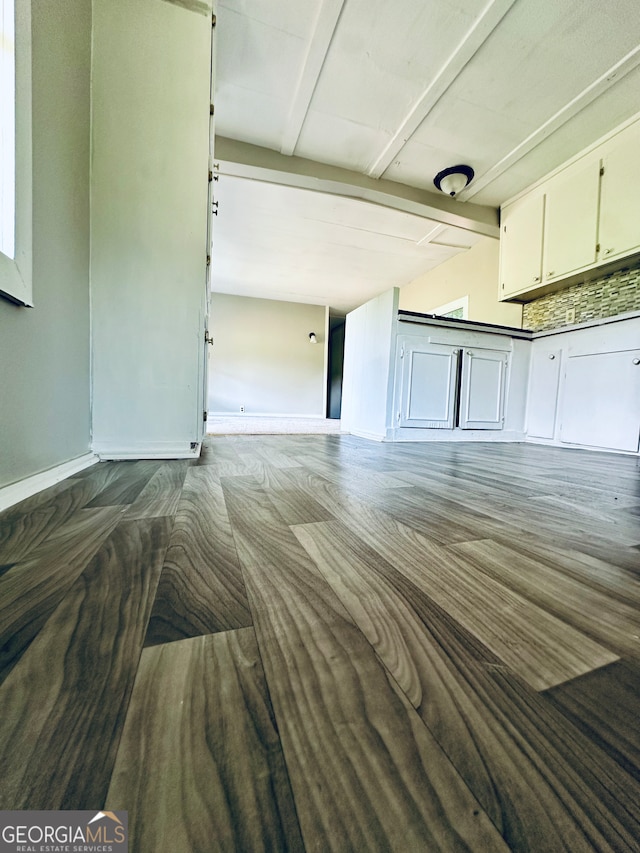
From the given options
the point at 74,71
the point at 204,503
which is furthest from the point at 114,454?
the point at 74,71

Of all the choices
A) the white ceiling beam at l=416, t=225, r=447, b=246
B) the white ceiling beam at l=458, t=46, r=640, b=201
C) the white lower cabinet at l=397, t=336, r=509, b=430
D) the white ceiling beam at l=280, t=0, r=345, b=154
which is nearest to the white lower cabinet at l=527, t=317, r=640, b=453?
the white lower cabinet at l=397, t=336, r=509, b=430

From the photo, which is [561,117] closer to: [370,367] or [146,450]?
[370,367]

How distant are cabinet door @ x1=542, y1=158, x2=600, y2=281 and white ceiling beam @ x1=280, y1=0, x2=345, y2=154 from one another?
89.2 inches

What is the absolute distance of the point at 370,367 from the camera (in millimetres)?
2768

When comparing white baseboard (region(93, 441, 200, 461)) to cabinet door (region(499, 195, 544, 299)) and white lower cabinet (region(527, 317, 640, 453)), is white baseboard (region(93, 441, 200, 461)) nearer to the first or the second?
white lower cabinet (region(527, 317, 640, 453))

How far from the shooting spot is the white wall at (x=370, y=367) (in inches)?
97.9

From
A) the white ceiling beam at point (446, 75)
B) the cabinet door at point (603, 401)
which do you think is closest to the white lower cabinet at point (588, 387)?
the cabinet door at point (603, 401)

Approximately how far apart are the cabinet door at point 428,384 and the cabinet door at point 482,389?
0.11m

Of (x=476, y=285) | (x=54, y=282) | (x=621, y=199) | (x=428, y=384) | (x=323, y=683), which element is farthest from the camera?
(x=476, y=285)

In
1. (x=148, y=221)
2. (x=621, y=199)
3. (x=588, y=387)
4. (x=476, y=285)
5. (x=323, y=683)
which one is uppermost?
(x=621, y=199)

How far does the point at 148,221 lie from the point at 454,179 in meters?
2.89

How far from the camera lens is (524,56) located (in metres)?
2.05

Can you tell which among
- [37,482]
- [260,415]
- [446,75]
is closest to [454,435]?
[446,75]

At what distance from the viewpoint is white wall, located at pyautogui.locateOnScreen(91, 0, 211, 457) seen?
4.42 ft
